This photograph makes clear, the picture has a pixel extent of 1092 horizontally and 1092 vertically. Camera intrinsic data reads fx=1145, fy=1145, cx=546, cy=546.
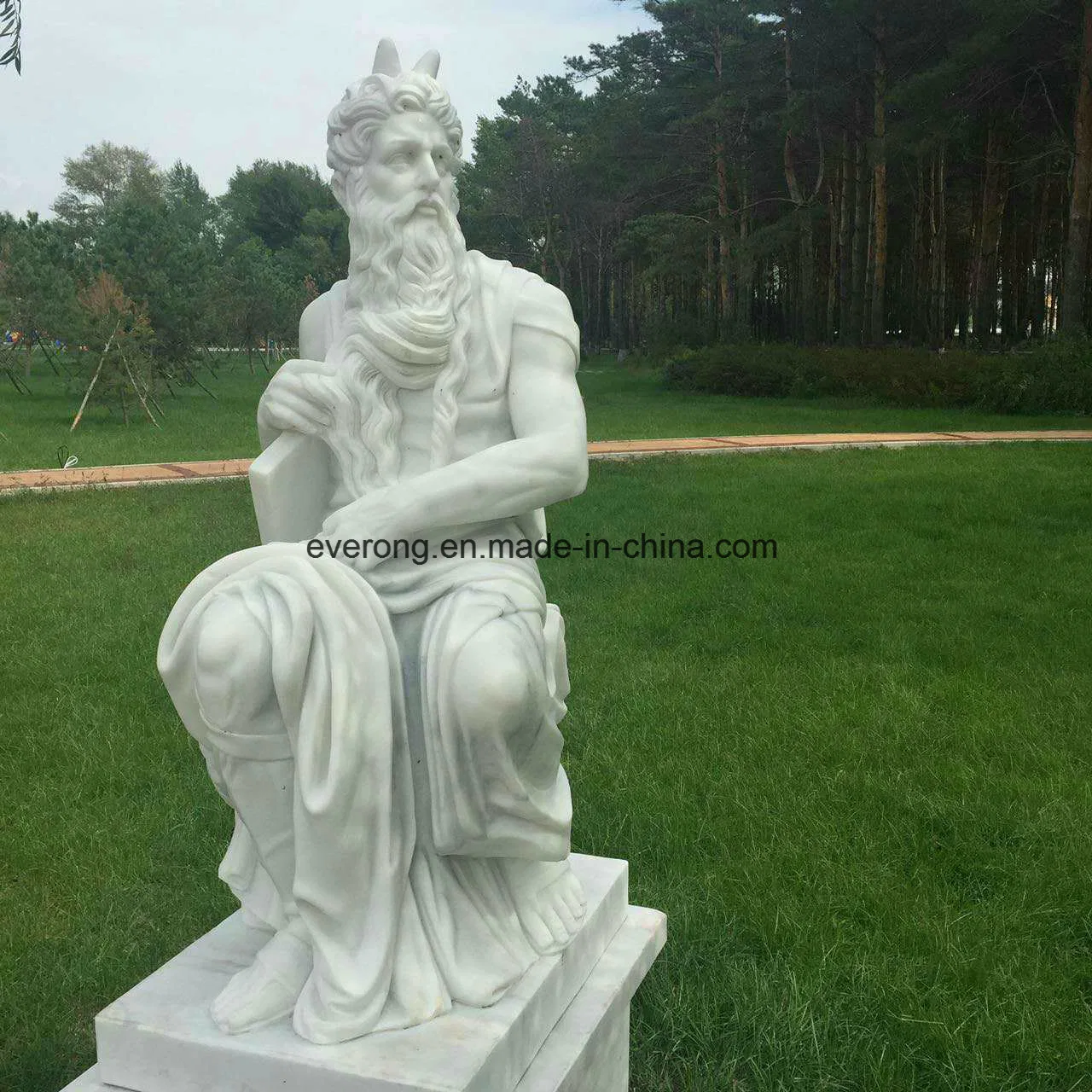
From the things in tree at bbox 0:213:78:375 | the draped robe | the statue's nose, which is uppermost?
tree at bbox 0:213:78:375

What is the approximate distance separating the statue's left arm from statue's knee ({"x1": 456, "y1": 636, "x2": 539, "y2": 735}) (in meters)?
0.28

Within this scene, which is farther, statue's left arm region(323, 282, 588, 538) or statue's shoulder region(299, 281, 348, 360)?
statue's shoulder region(299, 281, 348, 360)

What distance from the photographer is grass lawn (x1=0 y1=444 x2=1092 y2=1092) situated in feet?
8.77

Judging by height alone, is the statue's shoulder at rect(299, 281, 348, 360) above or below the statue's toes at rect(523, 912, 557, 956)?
above

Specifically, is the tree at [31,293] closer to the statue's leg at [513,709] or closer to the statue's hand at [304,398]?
the statue's hand at [304,398]

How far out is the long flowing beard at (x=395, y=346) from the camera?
2.05 meters

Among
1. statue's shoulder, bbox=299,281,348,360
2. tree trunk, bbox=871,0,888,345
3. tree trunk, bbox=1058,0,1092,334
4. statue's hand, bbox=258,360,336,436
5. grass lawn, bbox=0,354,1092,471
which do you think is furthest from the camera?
tree trunk, bbox=871,0,888,345

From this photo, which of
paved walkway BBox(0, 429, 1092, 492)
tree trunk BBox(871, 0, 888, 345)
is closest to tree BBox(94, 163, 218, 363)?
paved walkway BBox(0, 429, 1092, 492)

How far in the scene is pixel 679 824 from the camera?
3650 millimetres

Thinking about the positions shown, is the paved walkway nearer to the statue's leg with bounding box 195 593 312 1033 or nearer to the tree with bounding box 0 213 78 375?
the statue's leg with bounding box 195 593 312 1033

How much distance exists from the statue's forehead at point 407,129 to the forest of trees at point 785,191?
13.3m

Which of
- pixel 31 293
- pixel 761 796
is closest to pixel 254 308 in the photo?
pixel 31 293

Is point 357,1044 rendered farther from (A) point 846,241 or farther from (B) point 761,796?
(A) point 846,241

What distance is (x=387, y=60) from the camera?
6.68ft
